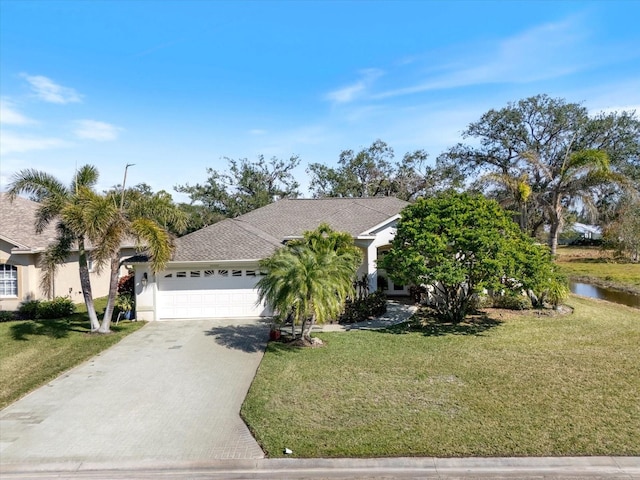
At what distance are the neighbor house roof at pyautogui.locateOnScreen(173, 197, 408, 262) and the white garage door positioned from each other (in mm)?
750

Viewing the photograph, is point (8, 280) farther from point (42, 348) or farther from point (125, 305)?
point (42, 348)

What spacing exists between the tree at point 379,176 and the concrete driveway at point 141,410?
29067 mm

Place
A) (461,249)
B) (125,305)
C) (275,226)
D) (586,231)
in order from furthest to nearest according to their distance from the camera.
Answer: (586,231), (275,226), (125,305), (461,249)

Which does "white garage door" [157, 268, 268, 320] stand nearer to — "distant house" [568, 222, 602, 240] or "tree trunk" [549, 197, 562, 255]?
"tree trunk" [549, 197, 562, 255]

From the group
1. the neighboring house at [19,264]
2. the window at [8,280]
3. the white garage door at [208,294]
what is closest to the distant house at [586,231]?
the white garage door at [208,294]

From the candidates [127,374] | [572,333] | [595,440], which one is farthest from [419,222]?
[127,374]

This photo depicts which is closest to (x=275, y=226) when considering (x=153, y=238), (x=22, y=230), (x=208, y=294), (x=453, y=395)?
(x=208, y=294)

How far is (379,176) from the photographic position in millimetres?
40281

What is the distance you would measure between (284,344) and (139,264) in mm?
6859

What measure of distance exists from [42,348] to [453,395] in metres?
12.1

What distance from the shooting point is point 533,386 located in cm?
920

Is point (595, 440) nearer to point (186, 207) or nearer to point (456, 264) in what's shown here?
point (456, 264)

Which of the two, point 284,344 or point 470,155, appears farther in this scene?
point 470,155

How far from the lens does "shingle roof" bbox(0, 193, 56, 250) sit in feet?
59.3
